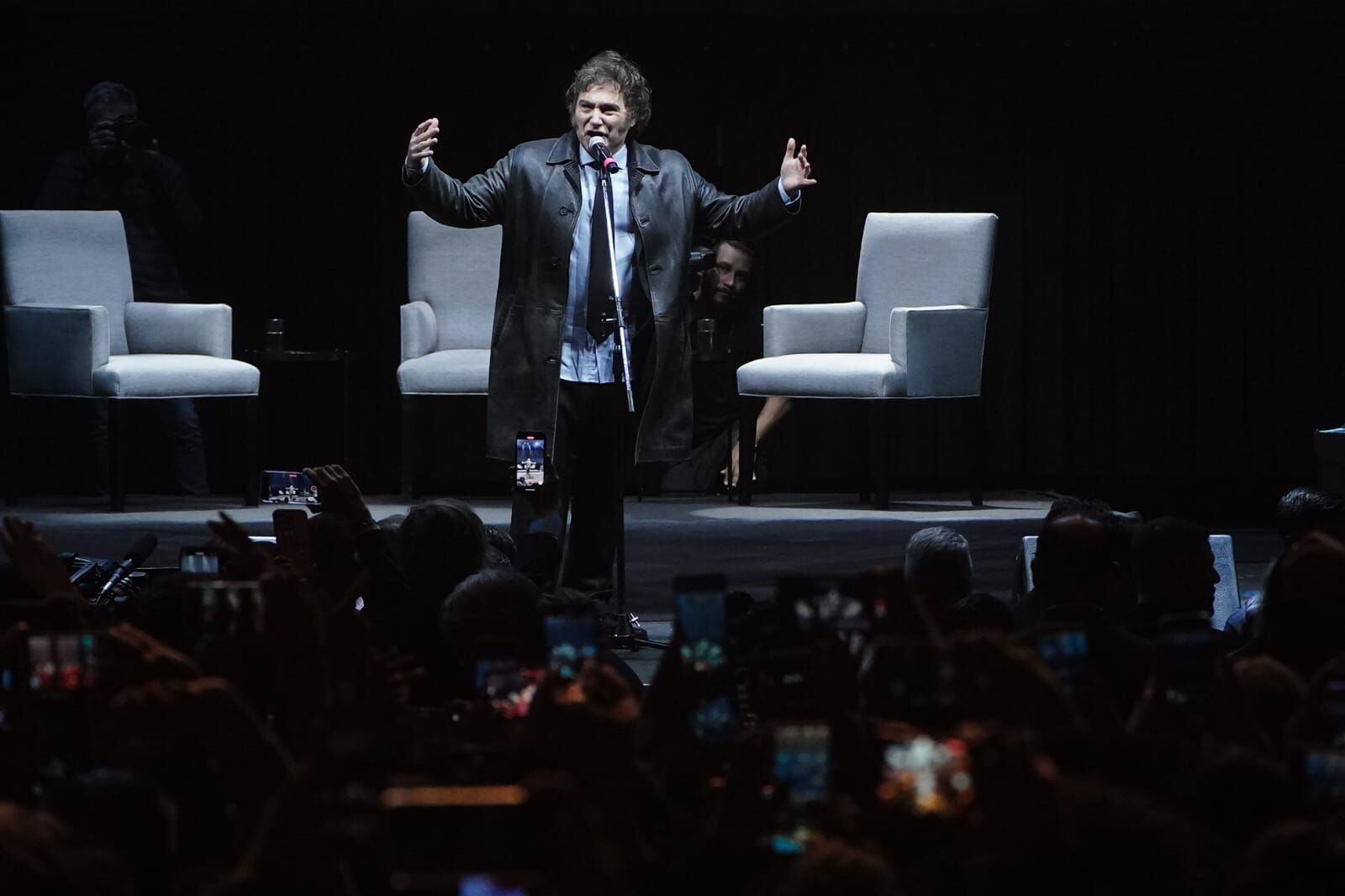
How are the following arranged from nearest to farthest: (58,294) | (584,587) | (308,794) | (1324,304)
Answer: (308,794) → (584,587) → (58,294) → (1324,304)

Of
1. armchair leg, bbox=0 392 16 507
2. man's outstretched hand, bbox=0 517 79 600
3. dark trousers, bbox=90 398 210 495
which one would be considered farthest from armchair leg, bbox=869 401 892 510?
man's outstretched hand, bbox=0 517 79 600

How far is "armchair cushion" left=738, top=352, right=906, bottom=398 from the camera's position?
537 centimetres

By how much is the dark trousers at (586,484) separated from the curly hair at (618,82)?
0.57 metres

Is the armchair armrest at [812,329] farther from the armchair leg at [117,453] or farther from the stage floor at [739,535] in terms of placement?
the armchair leg at [117,453]

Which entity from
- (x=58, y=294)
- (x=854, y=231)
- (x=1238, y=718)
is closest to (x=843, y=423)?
(x=854, y=231)

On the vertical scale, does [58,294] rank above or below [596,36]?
below

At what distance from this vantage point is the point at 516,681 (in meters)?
1.52

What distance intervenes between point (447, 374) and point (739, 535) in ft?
4.78

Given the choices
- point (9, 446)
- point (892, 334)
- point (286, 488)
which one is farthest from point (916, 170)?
point (286, 488)

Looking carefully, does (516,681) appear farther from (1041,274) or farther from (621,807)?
(1041,274)

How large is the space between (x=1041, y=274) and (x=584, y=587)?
13.9 feet

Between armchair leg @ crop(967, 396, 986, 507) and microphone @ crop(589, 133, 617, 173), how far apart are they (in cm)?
212

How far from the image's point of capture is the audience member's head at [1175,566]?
222 cm

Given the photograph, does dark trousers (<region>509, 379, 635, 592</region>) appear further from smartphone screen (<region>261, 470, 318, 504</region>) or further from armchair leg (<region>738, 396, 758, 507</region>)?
armchair leg (<region>738, 396, 758, 507</region>)
